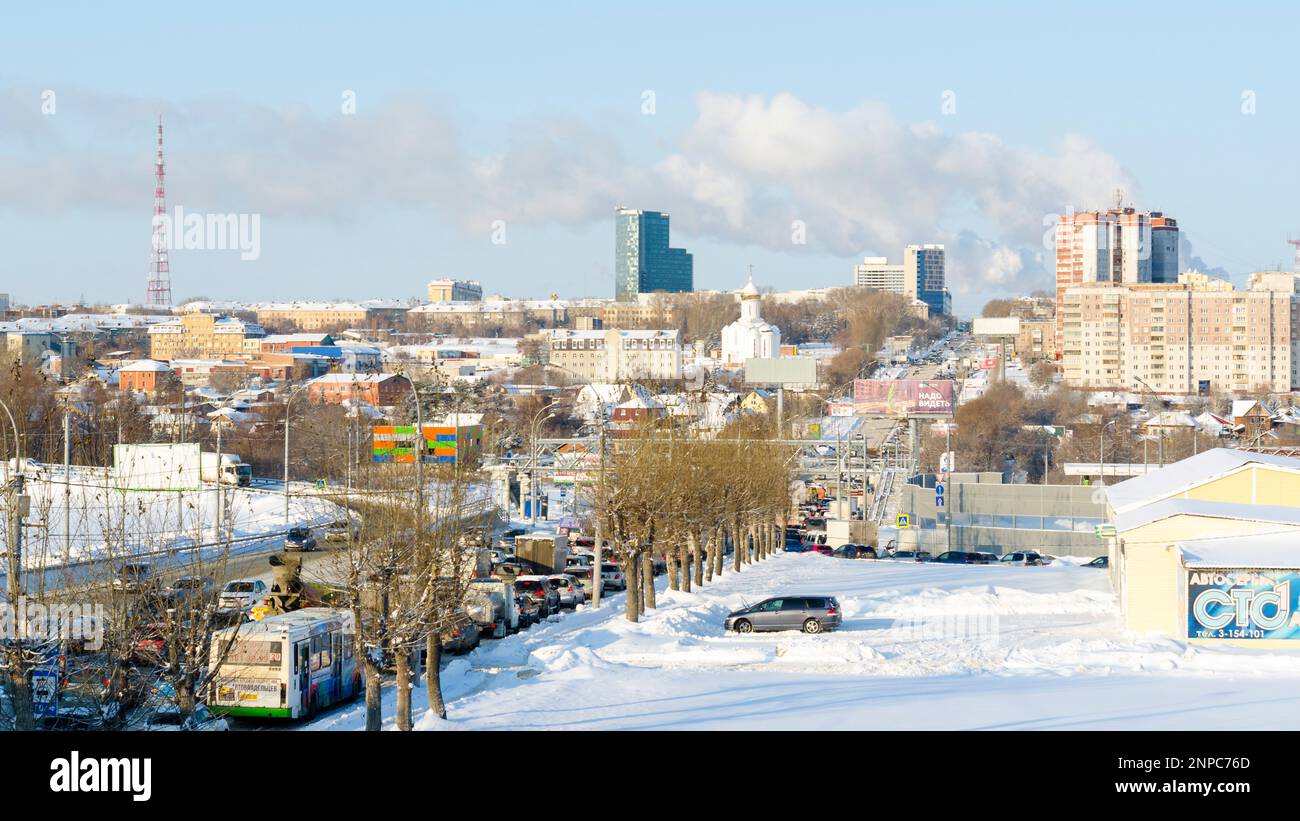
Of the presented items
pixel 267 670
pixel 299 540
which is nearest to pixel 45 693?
pixel 267 670

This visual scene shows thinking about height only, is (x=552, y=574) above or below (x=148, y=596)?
below

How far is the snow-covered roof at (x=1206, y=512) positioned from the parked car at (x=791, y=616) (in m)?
5.14

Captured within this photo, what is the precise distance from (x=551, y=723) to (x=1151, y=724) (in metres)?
6.50

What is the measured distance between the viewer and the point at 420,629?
684 inches

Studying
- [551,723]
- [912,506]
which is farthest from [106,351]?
[551,723]

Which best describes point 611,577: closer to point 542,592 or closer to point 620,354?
point 542,592

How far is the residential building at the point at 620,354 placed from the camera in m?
185

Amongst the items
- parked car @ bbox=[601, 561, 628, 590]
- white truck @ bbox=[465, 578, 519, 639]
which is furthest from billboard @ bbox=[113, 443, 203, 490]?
white truck @ bbox=[465, 578, 519, 639]

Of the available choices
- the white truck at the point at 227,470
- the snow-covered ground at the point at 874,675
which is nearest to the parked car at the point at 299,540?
the white truck at the point at 227,470

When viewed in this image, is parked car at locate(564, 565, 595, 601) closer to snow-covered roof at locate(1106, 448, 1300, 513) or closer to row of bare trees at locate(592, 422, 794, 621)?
row of bare trees at locate(592, 422, 794, 621)

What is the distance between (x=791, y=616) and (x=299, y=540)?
2133 centimetres

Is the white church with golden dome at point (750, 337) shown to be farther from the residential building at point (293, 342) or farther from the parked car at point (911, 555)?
the parked car at point (911, 555)
